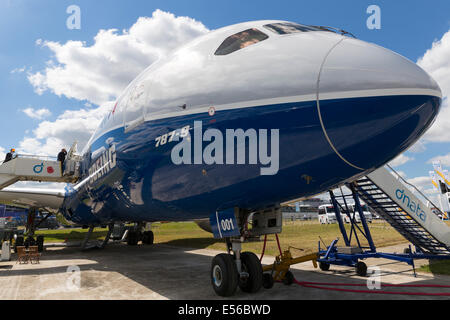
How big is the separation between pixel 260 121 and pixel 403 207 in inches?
293

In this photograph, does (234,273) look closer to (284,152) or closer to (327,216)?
(284,152)

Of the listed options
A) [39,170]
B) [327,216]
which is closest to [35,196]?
[39,170]

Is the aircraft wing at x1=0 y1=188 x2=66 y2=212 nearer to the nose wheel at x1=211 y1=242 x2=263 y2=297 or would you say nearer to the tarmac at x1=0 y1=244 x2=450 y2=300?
the tarmac at x1=0 y1=244 x2=450 y2=300

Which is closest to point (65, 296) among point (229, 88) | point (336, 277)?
point (229, 88)

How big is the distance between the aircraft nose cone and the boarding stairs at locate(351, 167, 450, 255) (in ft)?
18.5

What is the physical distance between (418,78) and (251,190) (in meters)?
2.58

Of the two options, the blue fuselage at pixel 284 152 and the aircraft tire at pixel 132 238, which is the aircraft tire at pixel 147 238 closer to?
the aircraft tire at pixel 132 238

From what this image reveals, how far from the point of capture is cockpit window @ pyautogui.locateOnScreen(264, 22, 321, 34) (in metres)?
4.97

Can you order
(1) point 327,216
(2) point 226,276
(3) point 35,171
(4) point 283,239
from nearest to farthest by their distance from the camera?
(2) point 226,276 < (3) point 35,171 < (4) point 283,239 < (1) point 327,216

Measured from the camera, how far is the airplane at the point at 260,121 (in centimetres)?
388

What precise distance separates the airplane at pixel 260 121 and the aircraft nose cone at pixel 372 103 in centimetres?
1

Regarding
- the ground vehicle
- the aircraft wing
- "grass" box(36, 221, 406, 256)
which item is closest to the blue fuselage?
"grass" box(36, 221, 406, 256)

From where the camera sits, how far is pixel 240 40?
508 cm

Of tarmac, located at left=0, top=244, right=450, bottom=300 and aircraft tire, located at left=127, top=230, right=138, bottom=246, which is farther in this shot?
aircraft tire, located at left=127, top=230, right=138, bottom=246
